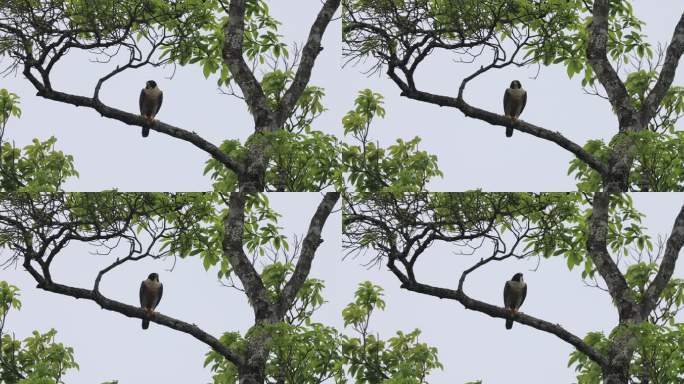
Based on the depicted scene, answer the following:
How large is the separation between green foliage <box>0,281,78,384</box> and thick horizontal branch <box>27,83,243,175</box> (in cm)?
415

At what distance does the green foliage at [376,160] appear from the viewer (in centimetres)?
1833

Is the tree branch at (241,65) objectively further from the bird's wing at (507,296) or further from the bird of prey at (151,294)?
the bird's wing at (507,296)

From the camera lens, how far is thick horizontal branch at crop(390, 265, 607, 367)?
1529 centimetres

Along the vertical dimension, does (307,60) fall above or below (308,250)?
above

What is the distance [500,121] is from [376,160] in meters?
2.79

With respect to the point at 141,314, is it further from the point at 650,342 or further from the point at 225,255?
the point at 650,342

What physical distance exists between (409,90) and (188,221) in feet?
12.2

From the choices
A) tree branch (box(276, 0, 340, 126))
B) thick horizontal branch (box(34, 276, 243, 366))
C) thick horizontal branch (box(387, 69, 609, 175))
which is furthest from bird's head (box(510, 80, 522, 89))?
thick horizontal branch (box(34, 276, 243, 366))

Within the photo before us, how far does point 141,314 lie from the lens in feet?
50.6

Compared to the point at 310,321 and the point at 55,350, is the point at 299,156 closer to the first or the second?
the point at 310,321

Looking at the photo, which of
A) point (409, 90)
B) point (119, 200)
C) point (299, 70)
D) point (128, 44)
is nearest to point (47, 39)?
point (128, 44)

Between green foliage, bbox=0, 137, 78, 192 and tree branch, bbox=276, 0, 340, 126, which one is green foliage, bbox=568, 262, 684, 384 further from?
green foliage, bbox=0, 137, 78, 192

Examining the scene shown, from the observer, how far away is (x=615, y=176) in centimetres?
1675

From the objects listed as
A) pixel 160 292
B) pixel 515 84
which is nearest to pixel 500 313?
pixel 515 84
